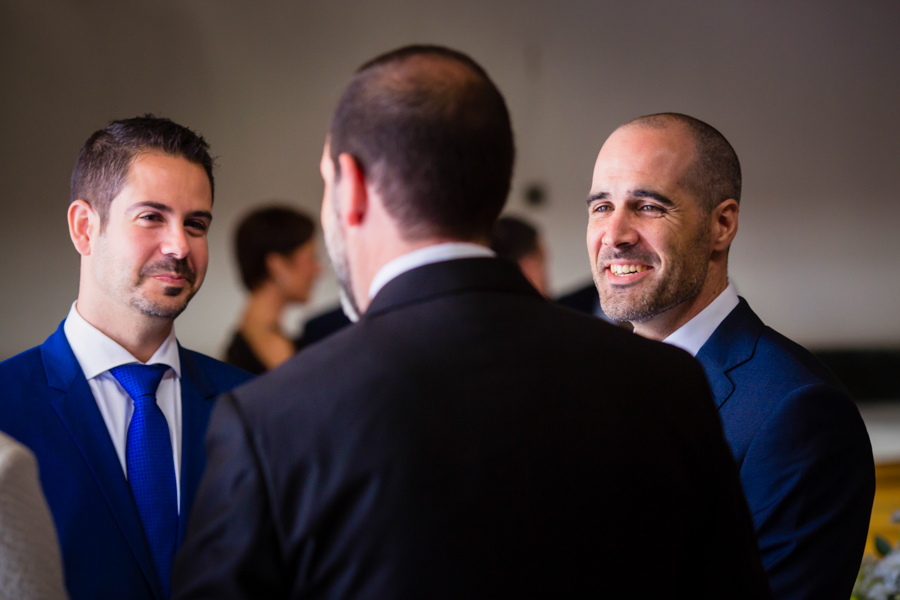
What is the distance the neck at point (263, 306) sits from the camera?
3.71 m

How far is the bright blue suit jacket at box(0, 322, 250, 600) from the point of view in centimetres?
133

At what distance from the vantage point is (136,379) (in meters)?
1.53

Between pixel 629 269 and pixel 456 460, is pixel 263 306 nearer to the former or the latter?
pixel 629 269

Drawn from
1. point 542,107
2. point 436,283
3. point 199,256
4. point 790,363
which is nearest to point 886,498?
point 542,107

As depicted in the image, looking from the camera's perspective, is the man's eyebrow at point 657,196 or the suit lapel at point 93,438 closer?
the suit lapel at point 93,438

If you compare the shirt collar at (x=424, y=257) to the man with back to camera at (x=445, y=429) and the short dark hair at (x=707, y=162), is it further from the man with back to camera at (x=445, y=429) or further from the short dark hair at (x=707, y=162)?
the short dark hair at (x=707, y=162)

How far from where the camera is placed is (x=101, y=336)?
152 cm

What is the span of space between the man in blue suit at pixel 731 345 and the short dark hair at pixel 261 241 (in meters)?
2.25

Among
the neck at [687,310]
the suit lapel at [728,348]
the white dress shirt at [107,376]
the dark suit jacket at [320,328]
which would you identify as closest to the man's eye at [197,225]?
the white dress shirt at [107,376]

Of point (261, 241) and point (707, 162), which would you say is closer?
point (707, 162)

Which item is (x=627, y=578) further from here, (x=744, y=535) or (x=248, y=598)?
(x=248, y=598)

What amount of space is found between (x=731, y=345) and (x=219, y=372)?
3.47ft

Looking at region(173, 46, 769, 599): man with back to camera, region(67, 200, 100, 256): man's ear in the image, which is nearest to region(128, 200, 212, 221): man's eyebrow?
region(67, 200, 100, 256): man's ear

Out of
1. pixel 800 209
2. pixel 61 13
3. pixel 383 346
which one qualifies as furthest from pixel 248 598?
pixel 800 209
